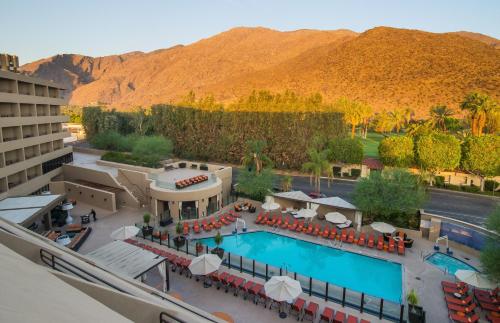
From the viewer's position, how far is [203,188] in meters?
30.0

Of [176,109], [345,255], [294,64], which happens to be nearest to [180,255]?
[345,255]

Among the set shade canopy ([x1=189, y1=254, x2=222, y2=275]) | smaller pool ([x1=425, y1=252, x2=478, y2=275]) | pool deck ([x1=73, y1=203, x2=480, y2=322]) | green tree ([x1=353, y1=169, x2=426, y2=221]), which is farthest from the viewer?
green tree ([x1=353, y1=169, x2=426, y2=221])

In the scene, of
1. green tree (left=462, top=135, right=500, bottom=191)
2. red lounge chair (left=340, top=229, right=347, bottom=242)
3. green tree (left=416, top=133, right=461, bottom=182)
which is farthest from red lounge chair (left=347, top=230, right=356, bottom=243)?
green tree (left=462, top=135, right=500, bottom=191)

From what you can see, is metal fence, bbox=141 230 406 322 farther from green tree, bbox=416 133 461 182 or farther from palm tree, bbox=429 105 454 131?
palm tree, bbox=429 105 454 131

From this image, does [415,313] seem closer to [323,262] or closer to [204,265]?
[323,262]

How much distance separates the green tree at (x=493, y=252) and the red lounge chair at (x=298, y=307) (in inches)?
391

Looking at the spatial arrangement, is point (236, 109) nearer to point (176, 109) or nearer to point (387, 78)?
point (176, 109)

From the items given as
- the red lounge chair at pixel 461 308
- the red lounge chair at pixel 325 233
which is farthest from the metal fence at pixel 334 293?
the red lounge chair at pixel 325 233

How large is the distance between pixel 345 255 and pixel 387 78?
10398cm

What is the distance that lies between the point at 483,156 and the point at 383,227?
24.0 m

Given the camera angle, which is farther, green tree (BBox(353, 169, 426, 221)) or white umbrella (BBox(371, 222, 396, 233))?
green tree (BBox(353, 169, 426, 221))

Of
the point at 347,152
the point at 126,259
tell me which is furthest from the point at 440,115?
the point at 126,259

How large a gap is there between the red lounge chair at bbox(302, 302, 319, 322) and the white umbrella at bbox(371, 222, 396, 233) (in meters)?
11.0

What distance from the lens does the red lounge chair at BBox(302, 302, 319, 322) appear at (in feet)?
50.9
